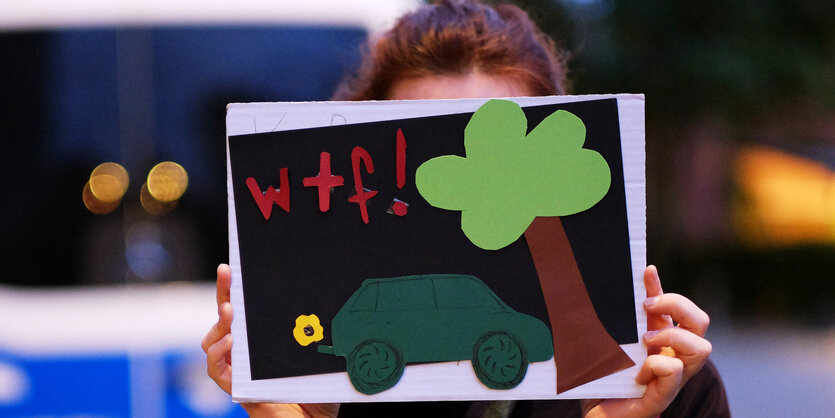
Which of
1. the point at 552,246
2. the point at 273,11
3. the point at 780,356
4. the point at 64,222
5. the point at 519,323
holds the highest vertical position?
the point at 273,11

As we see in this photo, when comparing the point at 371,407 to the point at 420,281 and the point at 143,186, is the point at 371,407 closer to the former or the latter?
the point at 420,281

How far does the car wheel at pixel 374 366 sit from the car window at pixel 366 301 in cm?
6

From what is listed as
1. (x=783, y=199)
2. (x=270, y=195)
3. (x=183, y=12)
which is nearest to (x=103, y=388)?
(x=183, y=12)

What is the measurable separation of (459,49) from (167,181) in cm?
149

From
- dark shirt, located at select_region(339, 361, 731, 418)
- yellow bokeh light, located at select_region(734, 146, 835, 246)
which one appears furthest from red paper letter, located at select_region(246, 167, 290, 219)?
yellow bokeh light, located at select_region(734, 146, 835, 246)

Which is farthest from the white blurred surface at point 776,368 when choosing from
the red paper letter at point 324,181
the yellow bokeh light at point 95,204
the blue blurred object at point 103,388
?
the red paper letter at point 324,181

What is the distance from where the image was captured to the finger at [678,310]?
1404mm

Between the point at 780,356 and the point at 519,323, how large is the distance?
8481mm

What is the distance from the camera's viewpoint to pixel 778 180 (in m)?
10.9

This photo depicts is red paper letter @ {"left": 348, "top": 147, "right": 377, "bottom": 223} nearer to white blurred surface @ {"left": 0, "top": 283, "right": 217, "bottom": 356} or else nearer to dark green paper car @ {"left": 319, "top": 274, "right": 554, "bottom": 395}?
dark green paper car @ {"left": 319, "top": 274, "right": 554, "bottom": 395}

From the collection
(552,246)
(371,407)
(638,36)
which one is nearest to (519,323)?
(552,246)

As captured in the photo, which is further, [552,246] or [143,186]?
[143,186]

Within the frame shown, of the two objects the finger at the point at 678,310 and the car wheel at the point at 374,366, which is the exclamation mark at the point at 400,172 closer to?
the car wheel at the point at 374,366

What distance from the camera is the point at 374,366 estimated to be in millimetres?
1420
